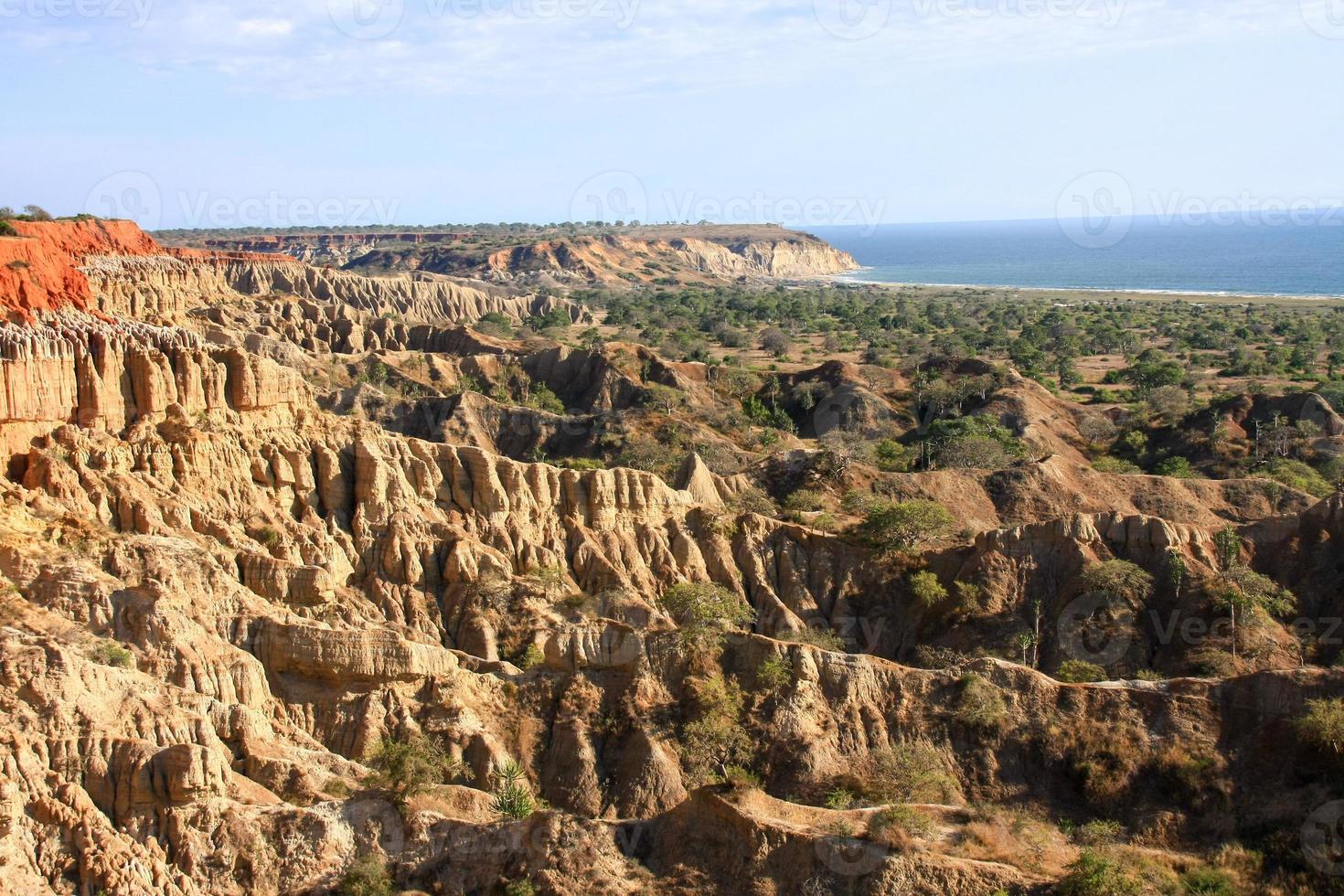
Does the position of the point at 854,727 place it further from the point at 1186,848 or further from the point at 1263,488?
the point at 1263,488

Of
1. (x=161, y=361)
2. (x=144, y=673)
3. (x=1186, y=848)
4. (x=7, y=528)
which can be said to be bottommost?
(x=1186, y=848)

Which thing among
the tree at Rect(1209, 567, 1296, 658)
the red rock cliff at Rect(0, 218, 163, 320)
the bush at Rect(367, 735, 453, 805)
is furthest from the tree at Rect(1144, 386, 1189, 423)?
the red rock cliff at Rect(0, 218, 163, 320)

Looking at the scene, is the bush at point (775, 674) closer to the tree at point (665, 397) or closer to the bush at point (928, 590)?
the bush at point (928, 590)

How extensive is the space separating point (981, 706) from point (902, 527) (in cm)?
1307

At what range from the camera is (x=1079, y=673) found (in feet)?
113

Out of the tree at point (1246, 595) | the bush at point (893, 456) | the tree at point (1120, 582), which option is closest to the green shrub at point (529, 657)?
the tree at point (1120, 582)

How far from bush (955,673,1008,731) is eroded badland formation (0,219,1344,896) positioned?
0.15 meters

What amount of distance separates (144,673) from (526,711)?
8454mm

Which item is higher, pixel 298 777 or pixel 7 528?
pixel 7 528

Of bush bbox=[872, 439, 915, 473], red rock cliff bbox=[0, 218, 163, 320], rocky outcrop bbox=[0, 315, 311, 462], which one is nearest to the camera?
rocky outcrop bbox=[0, 315, 311, 462]

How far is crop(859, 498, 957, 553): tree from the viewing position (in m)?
40.9

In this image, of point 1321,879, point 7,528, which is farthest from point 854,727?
point 7,528

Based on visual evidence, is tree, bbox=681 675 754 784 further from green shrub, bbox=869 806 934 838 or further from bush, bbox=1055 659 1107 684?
bush, bbox=1055 659 1107 684

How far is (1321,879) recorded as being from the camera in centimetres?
2255
